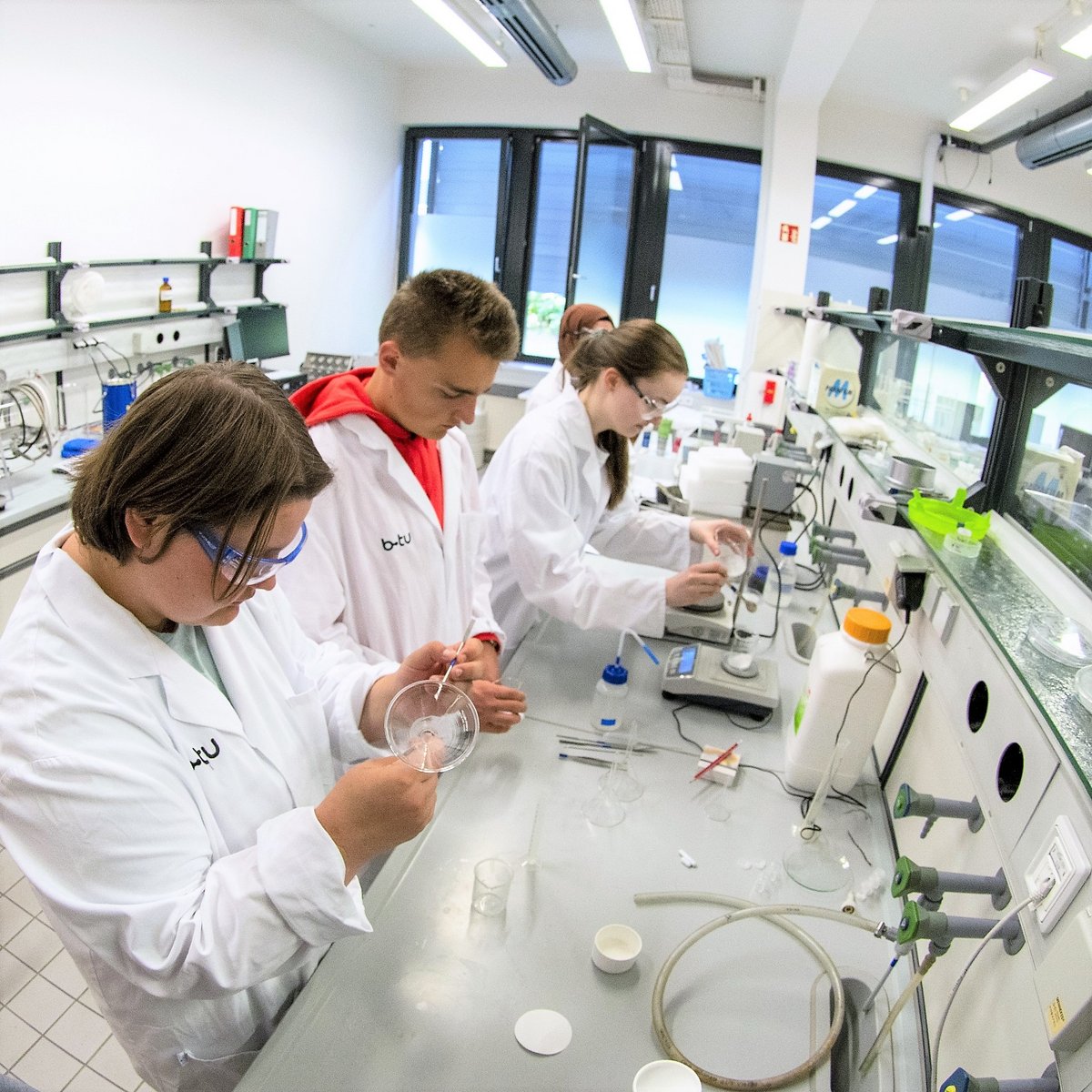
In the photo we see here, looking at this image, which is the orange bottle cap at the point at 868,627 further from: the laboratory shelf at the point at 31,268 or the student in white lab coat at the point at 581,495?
the laboratory shelf at the point at 31,268

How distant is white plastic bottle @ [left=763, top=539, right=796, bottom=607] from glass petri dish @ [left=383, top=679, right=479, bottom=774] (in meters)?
1.42

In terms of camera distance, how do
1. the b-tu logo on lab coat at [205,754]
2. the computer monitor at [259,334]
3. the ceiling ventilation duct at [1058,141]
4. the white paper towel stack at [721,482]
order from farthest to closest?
the computer monitor at [259,334] → the ceiling ventilation duct at [1058,141] → the white paper towel stack at [721,482] → the b-tu logo on lab coat at [205,754]

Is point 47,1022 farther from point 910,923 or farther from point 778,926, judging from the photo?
point 910,923

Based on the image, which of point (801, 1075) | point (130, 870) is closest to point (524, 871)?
point (801, 1075)

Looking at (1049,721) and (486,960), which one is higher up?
(1049,721)

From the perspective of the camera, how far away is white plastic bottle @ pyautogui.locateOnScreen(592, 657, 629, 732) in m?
1.74

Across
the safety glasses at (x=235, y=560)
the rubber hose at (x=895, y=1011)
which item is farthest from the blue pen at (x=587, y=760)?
the safety glasses at (x=235, y=560)

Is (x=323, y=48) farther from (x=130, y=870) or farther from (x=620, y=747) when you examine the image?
(x=130, y=870)

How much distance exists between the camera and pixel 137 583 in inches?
32.9

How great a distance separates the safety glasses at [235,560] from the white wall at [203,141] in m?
3.21

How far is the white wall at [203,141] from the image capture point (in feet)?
10.7

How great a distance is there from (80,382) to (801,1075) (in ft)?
12.9

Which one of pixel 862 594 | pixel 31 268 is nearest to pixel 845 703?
pixel 862 594

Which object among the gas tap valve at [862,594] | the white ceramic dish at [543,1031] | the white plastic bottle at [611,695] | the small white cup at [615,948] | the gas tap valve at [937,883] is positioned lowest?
the white ceramic dish at [543,1031]
